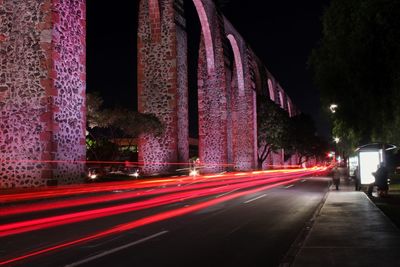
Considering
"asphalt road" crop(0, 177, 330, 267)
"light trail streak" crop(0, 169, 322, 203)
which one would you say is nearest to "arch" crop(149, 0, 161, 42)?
"light trail streak" crop(0, 169, 322, 203)

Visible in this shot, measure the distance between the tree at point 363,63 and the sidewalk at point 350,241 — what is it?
3256 millimetres

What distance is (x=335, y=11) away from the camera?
14992 millimetres

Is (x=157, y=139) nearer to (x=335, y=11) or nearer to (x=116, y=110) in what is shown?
(x=116, y=110)

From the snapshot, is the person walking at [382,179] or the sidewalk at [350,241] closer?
the sidewalk at [350,241]

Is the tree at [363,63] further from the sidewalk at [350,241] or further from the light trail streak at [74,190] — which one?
the light trail streak at [74,190]

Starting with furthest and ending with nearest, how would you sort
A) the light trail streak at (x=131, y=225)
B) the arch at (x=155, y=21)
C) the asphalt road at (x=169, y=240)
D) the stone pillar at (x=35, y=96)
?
the arch at (x=155, y=21) → the stone pillar at (x=35, y=96) → the light trail streak at (x=131, y=225) → the asphalt road at (x=169, y=240)

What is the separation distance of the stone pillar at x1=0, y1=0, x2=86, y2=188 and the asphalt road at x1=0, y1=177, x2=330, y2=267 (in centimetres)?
551

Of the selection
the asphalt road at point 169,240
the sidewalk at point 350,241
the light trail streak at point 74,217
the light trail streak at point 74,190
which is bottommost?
the asphalt road at point 169,240

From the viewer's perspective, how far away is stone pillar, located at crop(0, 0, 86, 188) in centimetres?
1962

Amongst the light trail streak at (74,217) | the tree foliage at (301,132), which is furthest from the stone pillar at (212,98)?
the light trail streak at (74,217)

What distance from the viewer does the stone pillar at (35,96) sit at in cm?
1962

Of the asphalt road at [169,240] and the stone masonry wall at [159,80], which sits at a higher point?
the stone masonry wall at [159,80]

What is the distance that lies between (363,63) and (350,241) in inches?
243

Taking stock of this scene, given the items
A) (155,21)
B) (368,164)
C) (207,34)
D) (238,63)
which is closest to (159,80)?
(155,21)
